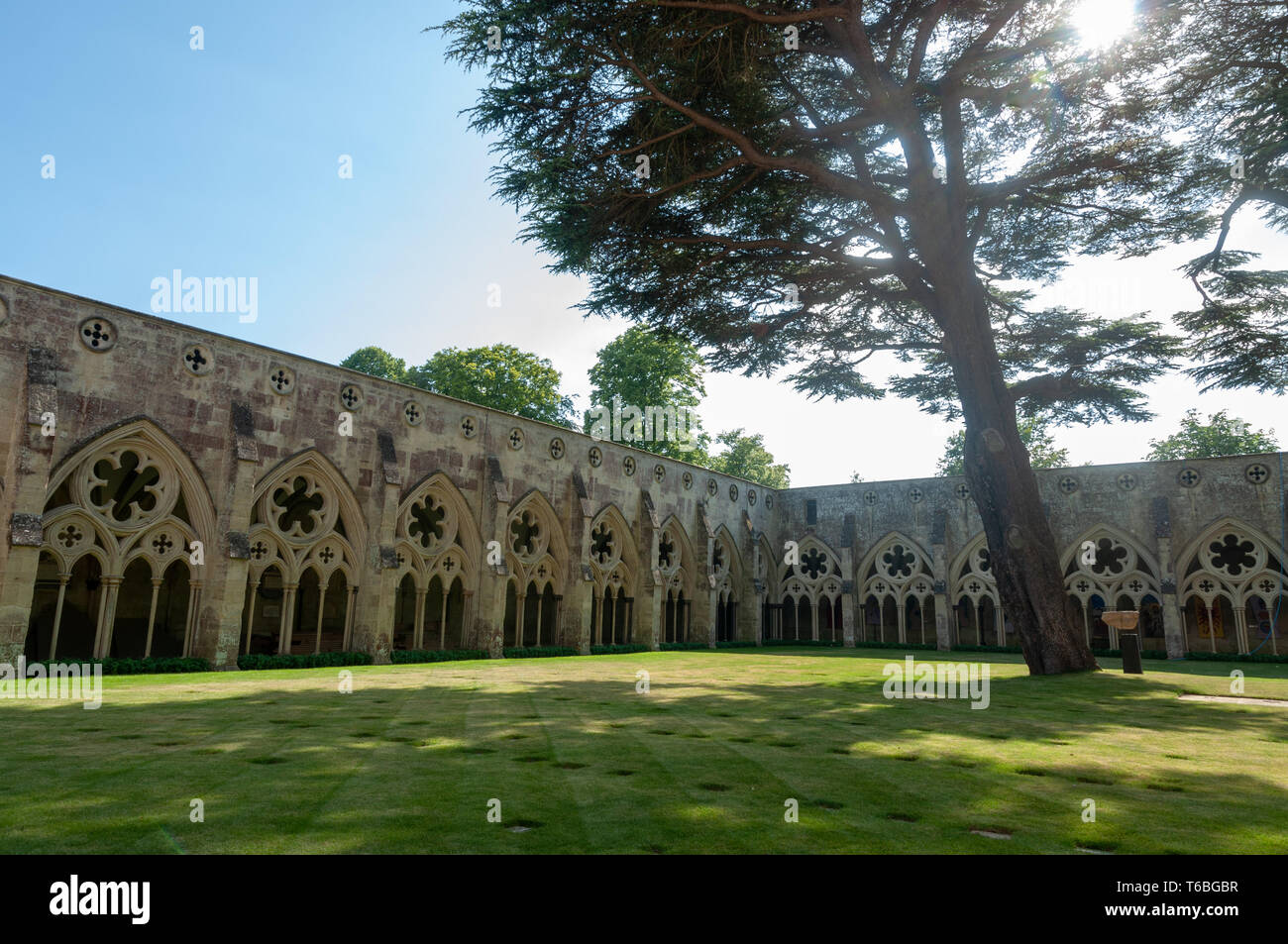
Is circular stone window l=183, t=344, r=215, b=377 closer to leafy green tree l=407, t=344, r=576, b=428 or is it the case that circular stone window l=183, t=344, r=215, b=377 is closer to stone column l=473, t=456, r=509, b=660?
stone column l=473, t=456, r=509, b=660

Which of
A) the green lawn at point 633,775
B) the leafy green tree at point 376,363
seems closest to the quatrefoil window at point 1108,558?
the green lawn at point 633,775

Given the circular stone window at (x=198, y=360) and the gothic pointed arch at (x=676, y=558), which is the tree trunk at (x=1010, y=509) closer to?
the gothic pointed arch at (x=676, y=558)

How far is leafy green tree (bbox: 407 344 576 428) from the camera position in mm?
41062

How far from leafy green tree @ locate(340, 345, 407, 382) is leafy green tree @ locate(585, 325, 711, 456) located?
12.8m

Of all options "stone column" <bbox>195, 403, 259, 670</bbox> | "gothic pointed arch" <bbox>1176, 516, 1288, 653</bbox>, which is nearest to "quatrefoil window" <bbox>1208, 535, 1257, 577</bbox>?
"gothic pointed arch" <bbox>1176, 516, 1288, 653</bbox>

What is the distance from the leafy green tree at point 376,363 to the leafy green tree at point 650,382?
1284 centimetres

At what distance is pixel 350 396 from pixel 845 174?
13.4 m

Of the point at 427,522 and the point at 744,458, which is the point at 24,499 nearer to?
the point at 427,522

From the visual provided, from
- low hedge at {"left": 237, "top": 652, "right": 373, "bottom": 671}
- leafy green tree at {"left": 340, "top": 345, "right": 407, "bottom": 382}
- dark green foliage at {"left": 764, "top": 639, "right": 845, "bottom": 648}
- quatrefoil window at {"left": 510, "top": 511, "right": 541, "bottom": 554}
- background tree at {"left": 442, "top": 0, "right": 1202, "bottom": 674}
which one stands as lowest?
dark green foliage at {"left": 764, "top": 639, "right": 845, "bottom": 648}

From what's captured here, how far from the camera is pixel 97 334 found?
15.2 m

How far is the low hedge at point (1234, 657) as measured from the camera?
24.7 metres

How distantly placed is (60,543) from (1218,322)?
26.4m

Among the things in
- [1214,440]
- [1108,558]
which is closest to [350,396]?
[1108,558]

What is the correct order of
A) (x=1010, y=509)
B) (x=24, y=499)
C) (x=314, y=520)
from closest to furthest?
(x=24, y=499) → (x=1010, y=509) → (x=314, y=520)
